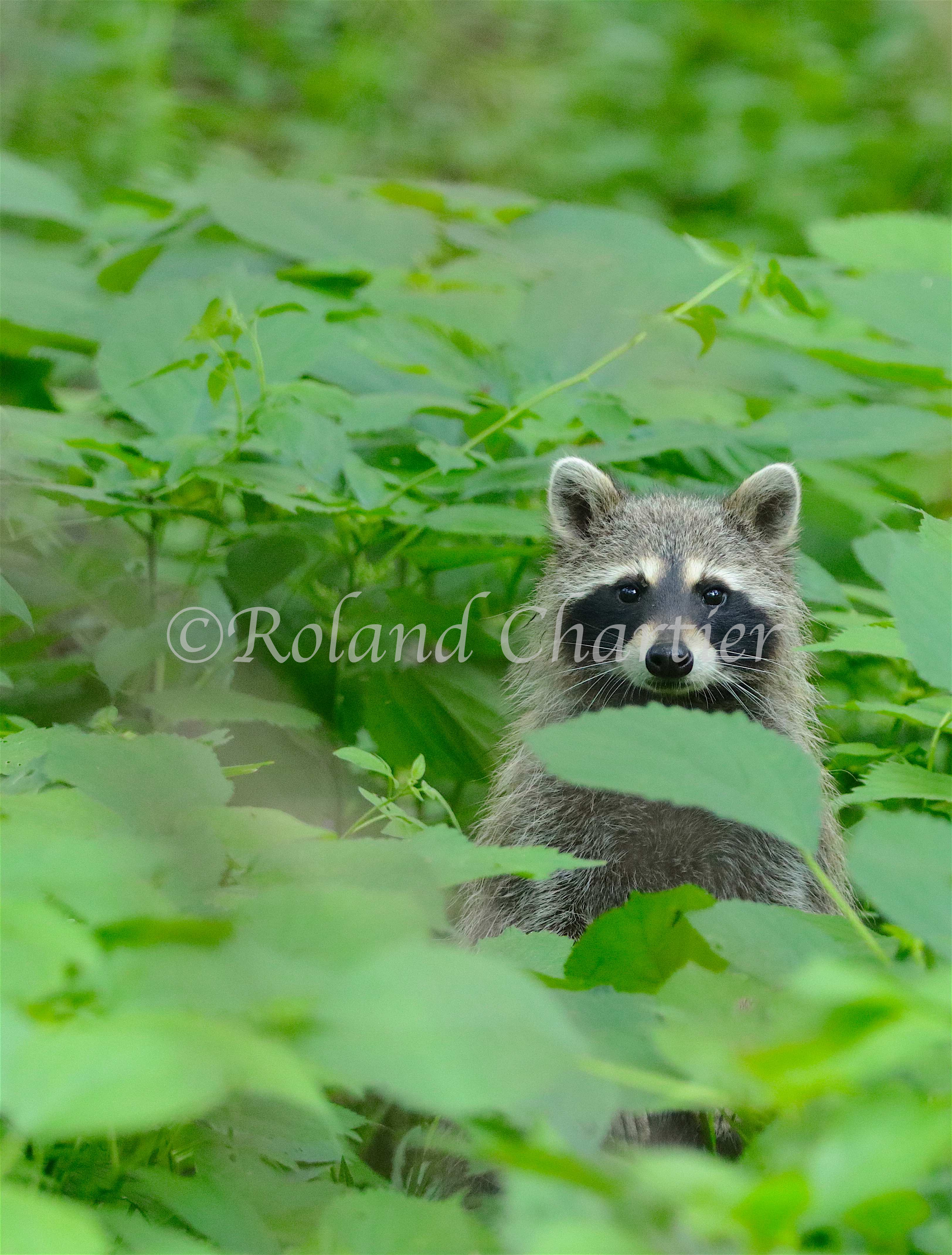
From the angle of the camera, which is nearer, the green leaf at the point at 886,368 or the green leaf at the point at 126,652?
the green leaf at the point at 126,652

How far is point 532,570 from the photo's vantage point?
5.43 meters

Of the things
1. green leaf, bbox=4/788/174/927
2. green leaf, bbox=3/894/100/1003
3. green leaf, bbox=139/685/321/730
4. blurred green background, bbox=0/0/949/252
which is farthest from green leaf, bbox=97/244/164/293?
blurred green background, bbox=0/0/949/252

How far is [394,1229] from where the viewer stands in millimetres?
1714

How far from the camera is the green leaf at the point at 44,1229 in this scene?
1.31 m

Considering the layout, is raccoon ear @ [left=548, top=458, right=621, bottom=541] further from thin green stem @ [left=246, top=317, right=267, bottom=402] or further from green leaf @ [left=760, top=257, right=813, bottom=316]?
thin green stem @ [left=246, top=317, right=267, bottom=402]

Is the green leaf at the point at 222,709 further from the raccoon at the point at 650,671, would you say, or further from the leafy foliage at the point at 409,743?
the raccoon at the point at 650,671

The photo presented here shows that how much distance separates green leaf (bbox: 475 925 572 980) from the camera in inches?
92.7

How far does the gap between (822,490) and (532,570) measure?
127 centimetres

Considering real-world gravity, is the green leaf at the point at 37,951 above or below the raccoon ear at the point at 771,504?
below

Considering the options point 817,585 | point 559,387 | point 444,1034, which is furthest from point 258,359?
point 444,1034

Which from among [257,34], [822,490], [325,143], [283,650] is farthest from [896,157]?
[283,650]

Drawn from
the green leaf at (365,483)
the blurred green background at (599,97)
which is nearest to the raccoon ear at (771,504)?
the green leaf at (365,483)

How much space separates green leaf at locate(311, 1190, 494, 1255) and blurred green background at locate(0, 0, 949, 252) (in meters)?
11.5

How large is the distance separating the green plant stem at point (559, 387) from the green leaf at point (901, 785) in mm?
1843
